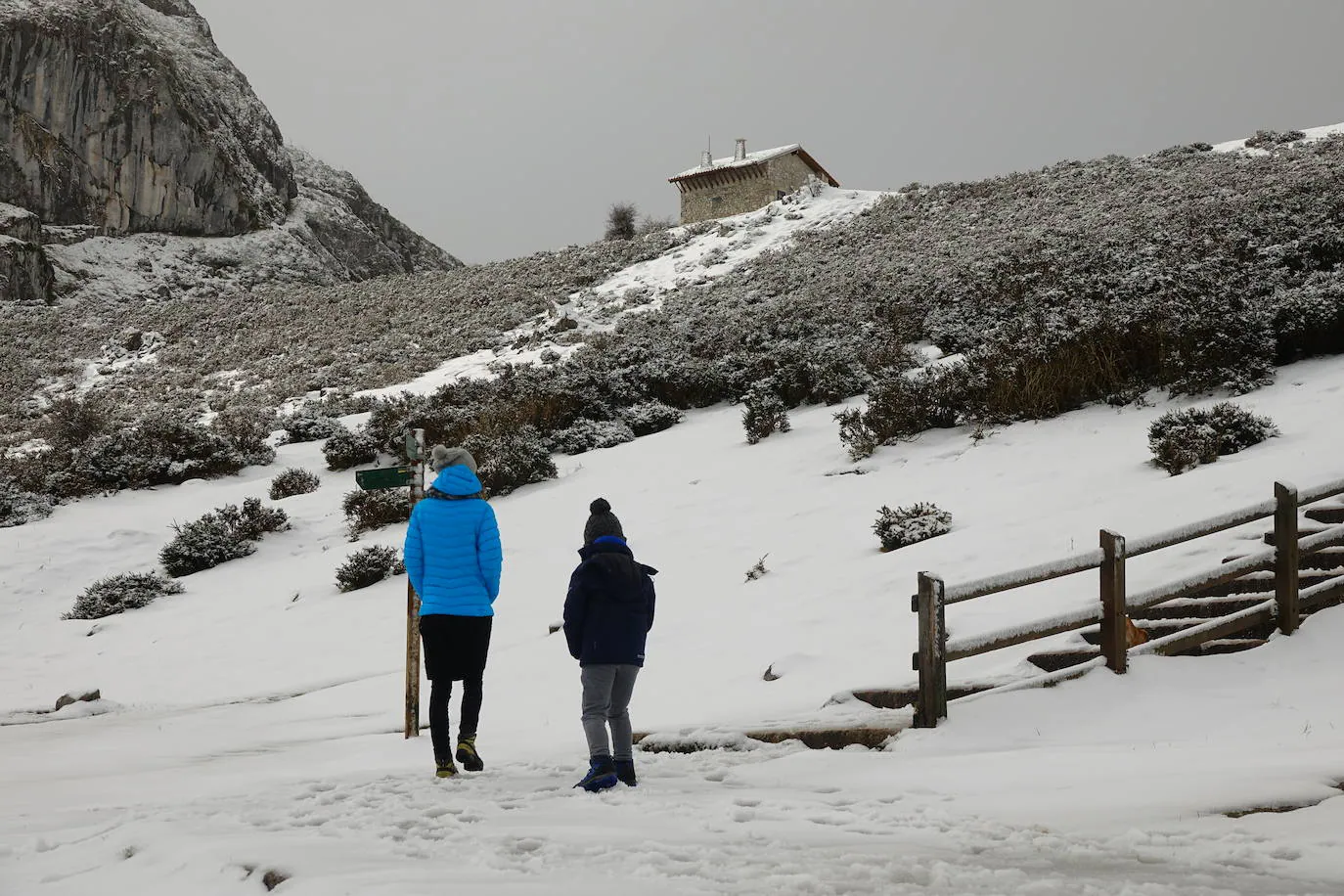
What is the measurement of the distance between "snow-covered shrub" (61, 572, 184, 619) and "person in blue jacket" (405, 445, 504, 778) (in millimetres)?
8242

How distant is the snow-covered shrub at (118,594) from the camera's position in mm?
11477

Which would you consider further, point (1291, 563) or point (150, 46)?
point (150, 46)

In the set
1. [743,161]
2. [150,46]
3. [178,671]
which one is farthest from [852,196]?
[150,46]

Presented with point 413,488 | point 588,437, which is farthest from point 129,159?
point 413,488

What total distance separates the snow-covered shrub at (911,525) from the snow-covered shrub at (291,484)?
1048 centimetres

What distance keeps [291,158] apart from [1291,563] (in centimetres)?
8797

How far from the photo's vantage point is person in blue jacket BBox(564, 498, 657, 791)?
463 centimetres

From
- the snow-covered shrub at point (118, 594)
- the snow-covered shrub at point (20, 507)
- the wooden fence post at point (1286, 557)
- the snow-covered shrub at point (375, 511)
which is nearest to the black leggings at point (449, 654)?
the wooden fence post at point (1286, 557)

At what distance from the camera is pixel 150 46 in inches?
2778

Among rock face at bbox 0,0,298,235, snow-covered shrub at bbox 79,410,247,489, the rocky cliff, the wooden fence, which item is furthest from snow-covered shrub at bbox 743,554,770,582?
rock face at bbox 0,0,298,235

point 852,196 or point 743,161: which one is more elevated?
point 743,161

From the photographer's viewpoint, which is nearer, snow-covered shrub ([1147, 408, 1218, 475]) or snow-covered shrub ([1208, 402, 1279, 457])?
snow-covered shrub ([1147, 408, 1218, 475])

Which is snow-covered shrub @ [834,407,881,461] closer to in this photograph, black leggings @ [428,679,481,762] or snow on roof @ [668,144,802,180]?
black leggings @ [428,679,481,762]

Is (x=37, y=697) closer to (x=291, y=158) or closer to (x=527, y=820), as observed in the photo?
(x=527, y=820)
